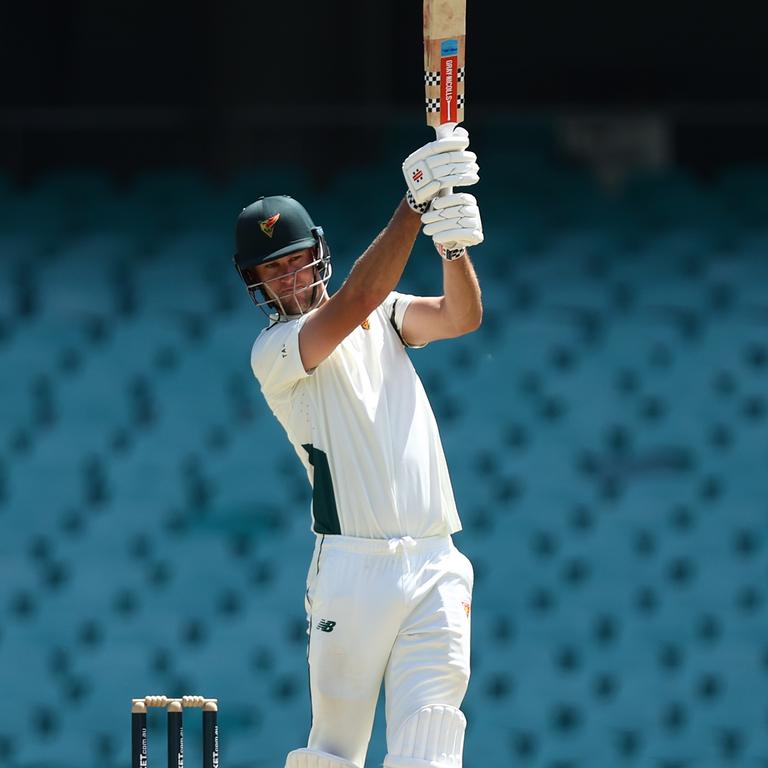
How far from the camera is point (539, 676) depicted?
5652 millimetres

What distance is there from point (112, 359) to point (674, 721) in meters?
2.72

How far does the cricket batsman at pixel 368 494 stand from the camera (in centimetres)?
317

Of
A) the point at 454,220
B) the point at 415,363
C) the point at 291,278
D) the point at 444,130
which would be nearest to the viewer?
the point at 454,220

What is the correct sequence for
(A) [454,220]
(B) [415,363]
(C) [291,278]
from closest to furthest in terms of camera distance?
(A) [454,220] → (C) [291,278] → (B) [415,363]

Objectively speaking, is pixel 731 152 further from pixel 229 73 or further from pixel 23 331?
pixel 23 331

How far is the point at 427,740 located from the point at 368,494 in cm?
52

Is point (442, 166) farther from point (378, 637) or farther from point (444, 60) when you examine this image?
point (378, 637)

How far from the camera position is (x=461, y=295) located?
3.25 metres

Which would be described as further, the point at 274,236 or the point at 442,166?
the point at 274,236

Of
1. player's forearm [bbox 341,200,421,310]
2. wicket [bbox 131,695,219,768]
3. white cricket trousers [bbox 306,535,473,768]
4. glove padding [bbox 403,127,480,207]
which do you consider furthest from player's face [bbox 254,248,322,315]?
wicket [bbox 131,695,219,768]

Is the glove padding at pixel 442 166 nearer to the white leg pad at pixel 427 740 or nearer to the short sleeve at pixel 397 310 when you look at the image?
the short sleeve at pixel 397 310

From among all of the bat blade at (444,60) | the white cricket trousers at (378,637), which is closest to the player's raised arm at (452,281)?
the bat blade at (444,60)

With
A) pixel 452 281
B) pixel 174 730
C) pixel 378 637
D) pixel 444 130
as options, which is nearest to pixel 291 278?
pixel 452 281

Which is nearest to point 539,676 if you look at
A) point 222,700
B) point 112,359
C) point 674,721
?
point 674,721
